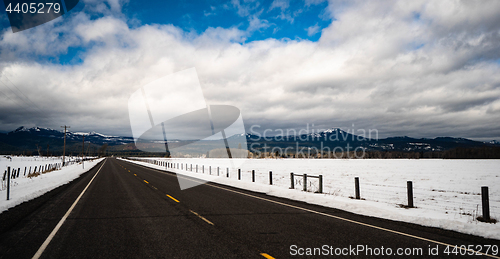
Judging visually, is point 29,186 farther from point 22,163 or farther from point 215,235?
point 22,163

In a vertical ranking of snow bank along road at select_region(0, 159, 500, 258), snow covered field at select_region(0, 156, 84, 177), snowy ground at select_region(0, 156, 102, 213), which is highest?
snow bank along road at select_region(0, 159, 500, 258)

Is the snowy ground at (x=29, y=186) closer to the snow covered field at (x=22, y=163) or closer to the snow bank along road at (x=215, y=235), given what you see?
the snow bank along road at (x=215, y=235)

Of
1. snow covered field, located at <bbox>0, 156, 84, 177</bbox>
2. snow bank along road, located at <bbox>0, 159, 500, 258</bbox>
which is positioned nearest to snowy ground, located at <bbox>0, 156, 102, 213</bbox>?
snow bank along road, located at <bbox>0, 159, 500, 258</bbox>

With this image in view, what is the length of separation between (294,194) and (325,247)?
26.6ft

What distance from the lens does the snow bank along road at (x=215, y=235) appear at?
5051mm

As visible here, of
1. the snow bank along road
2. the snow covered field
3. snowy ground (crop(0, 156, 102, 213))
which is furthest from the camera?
the snow covered field

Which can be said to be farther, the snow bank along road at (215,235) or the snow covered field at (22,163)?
→ the snow covered field at (22,163)

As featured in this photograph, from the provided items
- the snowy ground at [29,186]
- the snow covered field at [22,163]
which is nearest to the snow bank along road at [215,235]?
the snowy ground at [29,186]

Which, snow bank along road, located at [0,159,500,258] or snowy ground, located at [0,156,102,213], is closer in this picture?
snow bank along road, located at [0,159,500,258]

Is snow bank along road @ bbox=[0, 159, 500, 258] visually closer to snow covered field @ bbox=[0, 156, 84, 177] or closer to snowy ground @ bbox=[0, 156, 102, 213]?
snowy ground @ bbox=[0, 156, 102, 213]

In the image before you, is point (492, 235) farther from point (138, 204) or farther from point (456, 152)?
point (456, 152)

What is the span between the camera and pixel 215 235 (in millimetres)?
6039

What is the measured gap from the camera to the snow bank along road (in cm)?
505

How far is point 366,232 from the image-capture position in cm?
646
